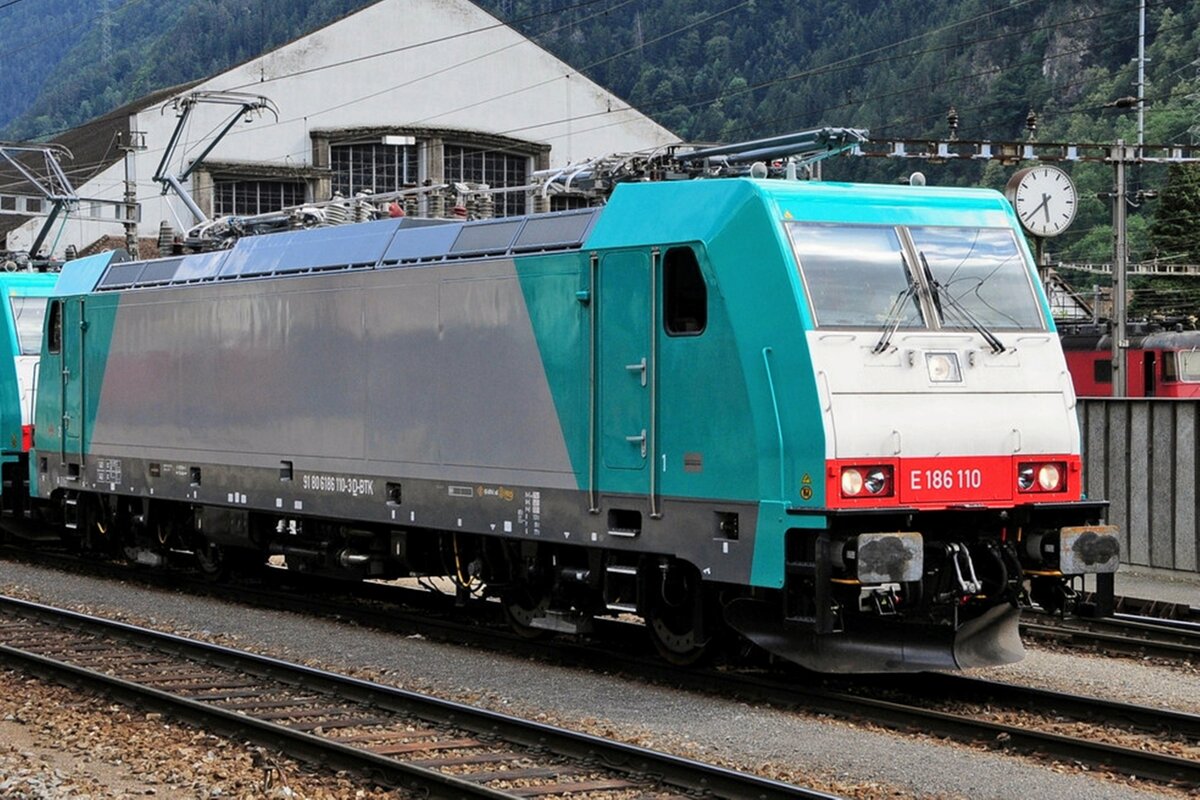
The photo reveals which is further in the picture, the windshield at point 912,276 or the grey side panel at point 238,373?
the grey side panel at point 238,373

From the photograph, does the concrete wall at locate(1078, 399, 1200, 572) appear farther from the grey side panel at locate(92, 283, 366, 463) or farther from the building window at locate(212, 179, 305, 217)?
the building window at locate(212, 179, 305, 217)

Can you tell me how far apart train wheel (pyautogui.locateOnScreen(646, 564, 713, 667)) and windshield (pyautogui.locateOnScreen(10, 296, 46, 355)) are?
12.7 meters

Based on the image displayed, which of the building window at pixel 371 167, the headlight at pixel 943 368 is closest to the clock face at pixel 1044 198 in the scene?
the headlight at pixel 943 368

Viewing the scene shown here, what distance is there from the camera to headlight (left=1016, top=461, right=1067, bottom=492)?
38.2ft

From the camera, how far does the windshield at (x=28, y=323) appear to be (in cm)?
2284

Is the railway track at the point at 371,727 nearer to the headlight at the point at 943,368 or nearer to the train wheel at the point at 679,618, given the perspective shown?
the train wheel at the point at 679,618

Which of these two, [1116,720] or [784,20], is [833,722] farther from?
[784,20]

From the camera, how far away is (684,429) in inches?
468

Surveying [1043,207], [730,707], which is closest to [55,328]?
[730,707]

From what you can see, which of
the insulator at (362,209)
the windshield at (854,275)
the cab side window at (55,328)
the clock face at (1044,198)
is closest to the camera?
the windshield at (854,275)

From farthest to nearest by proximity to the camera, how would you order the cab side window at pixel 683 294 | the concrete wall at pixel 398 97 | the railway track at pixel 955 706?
1. the concrete wall at pixel 398 97
2. the cab side window at pixel 683 294
3. the railway track at pixel 955 706

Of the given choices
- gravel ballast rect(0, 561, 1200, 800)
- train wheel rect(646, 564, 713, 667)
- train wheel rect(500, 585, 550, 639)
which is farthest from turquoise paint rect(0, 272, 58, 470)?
train wheel rect(646, 564, 713, 667)

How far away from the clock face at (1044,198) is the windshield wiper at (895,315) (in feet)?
46.7

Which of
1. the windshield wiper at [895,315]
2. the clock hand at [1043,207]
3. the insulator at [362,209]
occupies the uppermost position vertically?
the clock hand at [1043,207]
